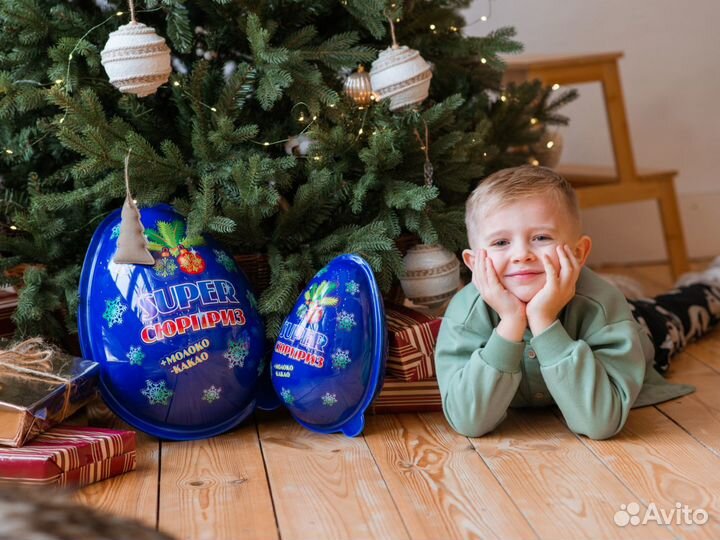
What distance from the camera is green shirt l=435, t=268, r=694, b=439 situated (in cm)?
150

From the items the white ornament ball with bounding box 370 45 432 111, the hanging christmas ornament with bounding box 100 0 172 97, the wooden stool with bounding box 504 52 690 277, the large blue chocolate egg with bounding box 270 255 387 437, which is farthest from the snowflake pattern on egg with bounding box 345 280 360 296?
the wooden stool with bounding box 504 52 690 277

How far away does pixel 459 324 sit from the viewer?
5.30ft

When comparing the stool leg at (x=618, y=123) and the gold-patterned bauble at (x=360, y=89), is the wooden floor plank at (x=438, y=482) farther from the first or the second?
the stool leg at (x=618, y=123)

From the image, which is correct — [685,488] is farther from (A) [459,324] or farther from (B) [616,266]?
(B) [616,266]

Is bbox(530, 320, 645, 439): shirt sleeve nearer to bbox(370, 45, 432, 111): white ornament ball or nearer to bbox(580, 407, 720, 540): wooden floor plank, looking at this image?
bbox(580, 407, 720, 540): wooden floor plank

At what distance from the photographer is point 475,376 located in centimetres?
152

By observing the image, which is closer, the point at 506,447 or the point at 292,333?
the point at 506,447

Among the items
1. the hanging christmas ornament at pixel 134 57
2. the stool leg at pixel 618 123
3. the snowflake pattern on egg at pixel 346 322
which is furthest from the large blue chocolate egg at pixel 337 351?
the stool leg at pixel 618 123

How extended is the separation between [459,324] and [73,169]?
76 cm

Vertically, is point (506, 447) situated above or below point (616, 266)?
above

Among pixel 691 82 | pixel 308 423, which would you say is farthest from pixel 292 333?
pixel 691 82

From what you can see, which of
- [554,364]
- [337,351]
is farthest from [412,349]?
[554,364]

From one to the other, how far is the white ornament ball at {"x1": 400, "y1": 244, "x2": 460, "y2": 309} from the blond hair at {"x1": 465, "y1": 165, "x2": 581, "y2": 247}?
0.68 feet

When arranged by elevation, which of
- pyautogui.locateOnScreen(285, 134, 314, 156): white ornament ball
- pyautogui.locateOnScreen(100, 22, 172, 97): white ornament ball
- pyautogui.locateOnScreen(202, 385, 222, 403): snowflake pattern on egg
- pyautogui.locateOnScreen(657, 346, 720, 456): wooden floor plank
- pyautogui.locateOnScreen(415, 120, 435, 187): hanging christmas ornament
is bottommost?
pyautogui.locateOnScreen(657, 346, 720, 456): wooden floor plank
